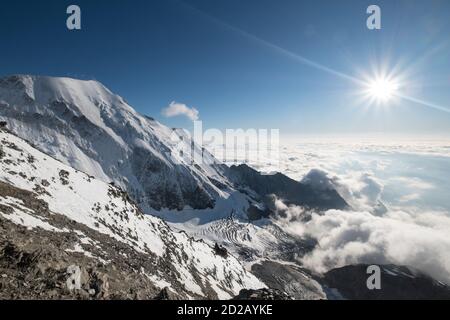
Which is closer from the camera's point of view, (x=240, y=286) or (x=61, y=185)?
(x=61, y=185)

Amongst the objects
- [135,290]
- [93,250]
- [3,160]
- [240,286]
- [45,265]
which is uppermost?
[3,160]

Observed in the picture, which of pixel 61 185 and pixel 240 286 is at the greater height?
pixel 61 185
